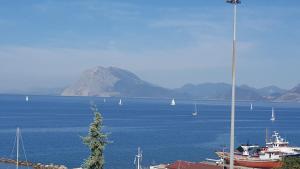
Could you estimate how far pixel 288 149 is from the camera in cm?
6034

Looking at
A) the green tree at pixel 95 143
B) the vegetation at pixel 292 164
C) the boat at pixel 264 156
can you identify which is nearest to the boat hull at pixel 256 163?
the boat at pixel 264 156

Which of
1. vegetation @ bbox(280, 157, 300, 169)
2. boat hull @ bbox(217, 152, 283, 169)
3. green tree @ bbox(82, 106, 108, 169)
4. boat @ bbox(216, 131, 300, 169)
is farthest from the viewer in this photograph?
boat @ bbox(216, 131, 300, 169)

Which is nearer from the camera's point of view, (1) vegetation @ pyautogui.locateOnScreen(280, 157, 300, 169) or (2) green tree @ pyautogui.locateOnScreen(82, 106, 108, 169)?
(2) green tree @ pyautogui.locateOnScreen(82, 106, 108, 169)

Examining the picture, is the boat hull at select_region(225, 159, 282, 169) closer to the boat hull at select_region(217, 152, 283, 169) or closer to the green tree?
the boat hull at select_region(217, 152, 283, 169)

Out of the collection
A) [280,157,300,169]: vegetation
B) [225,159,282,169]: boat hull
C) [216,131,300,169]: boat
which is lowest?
[225,159,282,169]: boat hull

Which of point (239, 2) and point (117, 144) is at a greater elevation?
point (239, 2)

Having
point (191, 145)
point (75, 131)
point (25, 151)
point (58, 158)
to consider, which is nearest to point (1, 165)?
point (58, 158)

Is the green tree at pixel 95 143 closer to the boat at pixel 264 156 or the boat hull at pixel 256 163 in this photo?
the boat at pixel 264 156

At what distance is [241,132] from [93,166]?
9333 centimetres

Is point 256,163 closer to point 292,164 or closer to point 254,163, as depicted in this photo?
point 254,163

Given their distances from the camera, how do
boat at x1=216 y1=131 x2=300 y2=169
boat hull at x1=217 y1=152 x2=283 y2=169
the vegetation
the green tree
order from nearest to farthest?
the green tree → the vegetation → boat hull at x1=217 y1=152 x2=283 y2=169 → boat at x1=216 y1=131 x2=300 y2=169

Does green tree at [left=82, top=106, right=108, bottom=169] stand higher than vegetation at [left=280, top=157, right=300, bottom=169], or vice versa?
green tree at [left=82, top=106, right=108, bottom=169]

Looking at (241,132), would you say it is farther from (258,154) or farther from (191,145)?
(258,154)

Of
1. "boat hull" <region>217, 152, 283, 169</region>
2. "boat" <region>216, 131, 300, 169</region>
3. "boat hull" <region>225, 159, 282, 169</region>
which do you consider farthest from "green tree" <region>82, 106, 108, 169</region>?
"boat hull" <region>225, 159, 282, 169</region>
